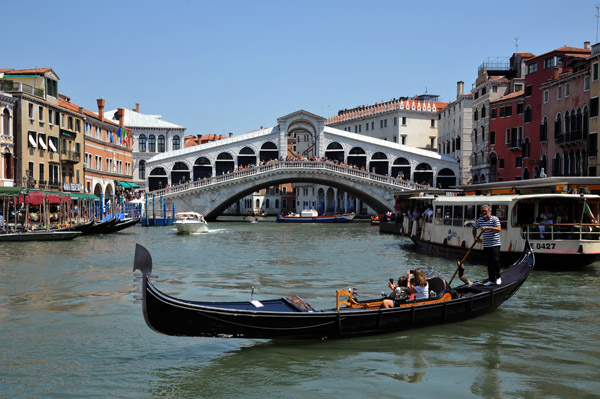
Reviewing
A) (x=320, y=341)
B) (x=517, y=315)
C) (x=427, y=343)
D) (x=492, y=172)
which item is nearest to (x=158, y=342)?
(x=320, y=341)

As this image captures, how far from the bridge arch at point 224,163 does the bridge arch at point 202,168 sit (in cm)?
48

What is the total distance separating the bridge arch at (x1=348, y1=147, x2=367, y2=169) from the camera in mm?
42562

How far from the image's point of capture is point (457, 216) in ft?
51.9

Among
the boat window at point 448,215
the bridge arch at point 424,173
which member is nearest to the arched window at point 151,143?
the bridge arch at point 424,173

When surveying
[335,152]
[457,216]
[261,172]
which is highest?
[335,152]

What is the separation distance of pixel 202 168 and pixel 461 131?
15.5m

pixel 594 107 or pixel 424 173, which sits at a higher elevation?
pixel 594 107

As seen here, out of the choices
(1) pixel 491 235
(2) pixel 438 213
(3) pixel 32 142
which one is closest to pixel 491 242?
(1) pixel 491 235

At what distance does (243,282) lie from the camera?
12.5 metres

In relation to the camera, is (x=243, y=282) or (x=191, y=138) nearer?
(x=243, y=282)

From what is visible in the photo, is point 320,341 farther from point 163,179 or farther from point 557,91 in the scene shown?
point 163,179

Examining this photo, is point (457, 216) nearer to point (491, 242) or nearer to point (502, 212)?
point (502, 212)

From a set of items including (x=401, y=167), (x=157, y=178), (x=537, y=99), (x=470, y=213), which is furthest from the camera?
(x=401, y=167)

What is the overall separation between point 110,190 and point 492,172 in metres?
20.4
